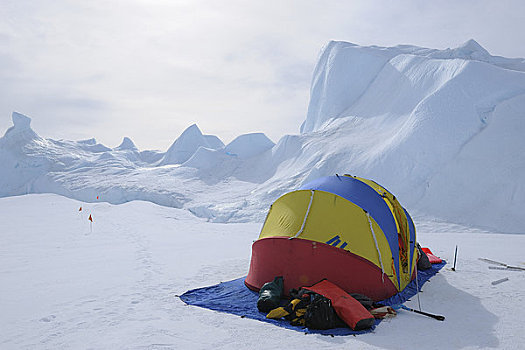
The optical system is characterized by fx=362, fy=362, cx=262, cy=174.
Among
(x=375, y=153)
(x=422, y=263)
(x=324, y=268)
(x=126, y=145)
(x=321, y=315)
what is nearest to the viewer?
(x=321, y=315)

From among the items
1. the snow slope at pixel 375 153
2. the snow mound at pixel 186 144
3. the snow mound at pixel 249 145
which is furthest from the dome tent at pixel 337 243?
the snow mound at pixel 186 144

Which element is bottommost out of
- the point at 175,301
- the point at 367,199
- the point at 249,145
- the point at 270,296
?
the point at 175,301

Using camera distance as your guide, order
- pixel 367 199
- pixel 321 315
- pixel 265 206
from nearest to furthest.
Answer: pixel 321 315 → pixel 367 199 → pixel 265 206

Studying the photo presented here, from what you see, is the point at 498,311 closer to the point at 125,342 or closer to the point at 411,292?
the point at 411,292

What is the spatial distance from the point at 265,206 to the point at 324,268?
15.4 m

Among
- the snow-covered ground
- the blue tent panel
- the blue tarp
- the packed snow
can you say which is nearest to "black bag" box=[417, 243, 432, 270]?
the snow-covered ground

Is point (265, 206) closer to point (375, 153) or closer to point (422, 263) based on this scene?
point (375, 153)

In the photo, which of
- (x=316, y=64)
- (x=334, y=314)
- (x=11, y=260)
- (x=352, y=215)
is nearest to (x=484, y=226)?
(x=352, y=215)

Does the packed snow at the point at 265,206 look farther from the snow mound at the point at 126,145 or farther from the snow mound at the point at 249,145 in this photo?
the snow mound at the point at 126,145

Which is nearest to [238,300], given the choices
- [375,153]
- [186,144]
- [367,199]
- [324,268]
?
→ [324,268]

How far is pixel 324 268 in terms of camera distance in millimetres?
5594

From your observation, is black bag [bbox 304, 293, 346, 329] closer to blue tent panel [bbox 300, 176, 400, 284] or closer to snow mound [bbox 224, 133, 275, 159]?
blue tent panel [bbox 300, 176, 400, 284]

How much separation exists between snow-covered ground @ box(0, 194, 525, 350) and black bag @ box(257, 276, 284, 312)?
0.42 meters

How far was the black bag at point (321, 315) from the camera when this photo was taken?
4676 millimetres
